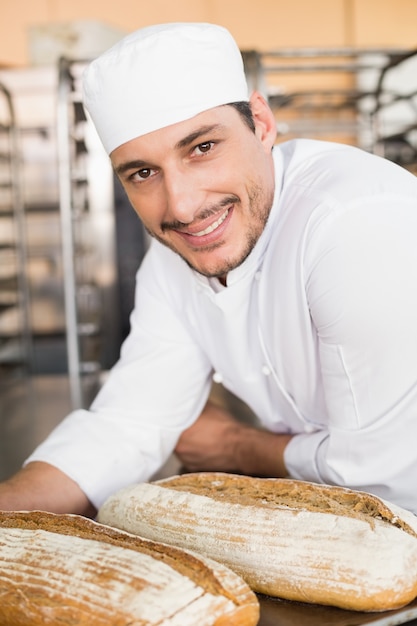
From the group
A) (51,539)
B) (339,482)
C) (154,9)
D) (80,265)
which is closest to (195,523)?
(51,539)

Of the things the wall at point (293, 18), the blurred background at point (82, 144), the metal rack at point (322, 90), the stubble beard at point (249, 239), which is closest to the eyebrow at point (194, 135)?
the stubble beard at point (249, 239)

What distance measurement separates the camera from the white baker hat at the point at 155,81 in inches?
45.6

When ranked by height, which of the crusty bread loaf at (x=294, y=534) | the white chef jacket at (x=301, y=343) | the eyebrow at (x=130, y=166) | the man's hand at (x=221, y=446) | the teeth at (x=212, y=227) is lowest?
the man's hand at (x=221, y=446)

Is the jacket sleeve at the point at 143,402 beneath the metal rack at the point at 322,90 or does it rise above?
beneath

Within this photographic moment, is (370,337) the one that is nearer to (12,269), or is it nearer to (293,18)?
(12,269)

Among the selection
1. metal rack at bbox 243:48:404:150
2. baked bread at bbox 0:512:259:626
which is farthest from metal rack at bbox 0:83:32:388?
baked bread at bbox 0:512:259:626

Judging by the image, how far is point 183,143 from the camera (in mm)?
1134

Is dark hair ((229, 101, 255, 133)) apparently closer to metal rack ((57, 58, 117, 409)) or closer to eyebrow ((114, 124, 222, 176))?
eyebrow ((114, 124, 222, 176))

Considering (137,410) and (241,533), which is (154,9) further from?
(241,533)

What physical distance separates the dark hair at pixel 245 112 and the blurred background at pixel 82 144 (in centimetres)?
111

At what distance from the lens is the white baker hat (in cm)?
116

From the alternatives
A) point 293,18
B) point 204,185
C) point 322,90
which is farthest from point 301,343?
point 293,18

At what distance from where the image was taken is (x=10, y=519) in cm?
101

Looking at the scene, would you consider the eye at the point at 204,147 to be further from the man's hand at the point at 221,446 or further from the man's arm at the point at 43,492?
the man's hand at the point at 221,446
